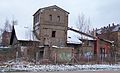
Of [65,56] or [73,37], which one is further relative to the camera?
[73,37]

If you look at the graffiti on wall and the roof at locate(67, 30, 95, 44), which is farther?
the roof at locate(67, 30, 95, 44)

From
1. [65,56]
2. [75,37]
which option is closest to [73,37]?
[75,37]

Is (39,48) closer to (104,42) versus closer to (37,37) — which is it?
(37,37)

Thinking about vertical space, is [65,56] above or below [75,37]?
below

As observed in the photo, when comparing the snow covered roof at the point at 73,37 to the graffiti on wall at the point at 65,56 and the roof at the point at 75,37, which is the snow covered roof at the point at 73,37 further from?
the graffiti on wall at the point at 65,56

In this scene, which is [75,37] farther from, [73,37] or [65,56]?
[65,56]

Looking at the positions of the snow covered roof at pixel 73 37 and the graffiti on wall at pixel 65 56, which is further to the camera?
the snow covered roof at pixel 73 37

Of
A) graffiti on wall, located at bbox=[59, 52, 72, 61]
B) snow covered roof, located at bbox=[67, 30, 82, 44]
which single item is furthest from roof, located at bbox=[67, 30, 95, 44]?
graffiti on wall, located at bbox=[59, 52, 72, 61]

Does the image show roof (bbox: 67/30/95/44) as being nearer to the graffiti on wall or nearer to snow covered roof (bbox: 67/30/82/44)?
snow covered roof (bbox: 67/30/82/44)

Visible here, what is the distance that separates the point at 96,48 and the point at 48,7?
50.4 ft

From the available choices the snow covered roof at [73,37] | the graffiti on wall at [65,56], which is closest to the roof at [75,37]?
the snow covered roof at [73,37]

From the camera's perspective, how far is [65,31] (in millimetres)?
57625

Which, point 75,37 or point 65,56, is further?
point 75,37

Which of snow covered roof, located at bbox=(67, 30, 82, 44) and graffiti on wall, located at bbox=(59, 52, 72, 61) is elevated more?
snow covered roof, located at bbox=(67, 30, 82, 44)
